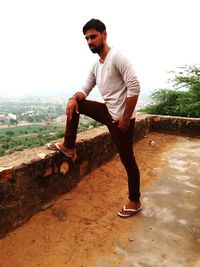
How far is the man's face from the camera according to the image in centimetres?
221


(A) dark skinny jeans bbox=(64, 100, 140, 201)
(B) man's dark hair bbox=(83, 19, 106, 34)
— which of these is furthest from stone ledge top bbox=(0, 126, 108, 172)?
(B) man's dark hair bbox=(83, 19, 106, 34)

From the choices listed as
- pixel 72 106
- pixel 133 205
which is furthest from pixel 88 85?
pixel 133 205

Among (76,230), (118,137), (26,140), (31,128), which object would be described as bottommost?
(31,128)

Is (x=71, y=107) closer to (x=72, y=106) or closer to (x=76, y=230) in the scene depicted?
(x=72, y=106)

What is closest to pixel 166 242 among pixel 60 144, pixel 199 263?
pixel 199 263

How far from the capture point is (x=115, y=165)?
364 cm

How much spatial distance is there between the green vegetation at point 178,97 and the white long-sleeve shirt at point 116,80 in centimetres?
391

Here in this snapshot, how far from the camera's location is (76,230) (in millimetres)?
2217

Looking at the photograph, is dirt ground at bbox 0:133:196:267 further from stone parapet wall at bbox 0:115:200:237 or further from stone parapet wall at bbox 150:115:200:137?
stone parapet wall at bbox 150:115:200:137

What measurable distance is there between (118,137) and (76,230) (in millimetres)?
831

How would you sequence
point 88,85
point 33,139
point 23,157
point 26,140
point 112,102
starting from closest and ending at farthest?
point 112,102 → point 23,157 → point 88,85 → point 26,140 → point 33,139

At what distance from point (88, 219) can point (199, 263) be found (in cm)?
94

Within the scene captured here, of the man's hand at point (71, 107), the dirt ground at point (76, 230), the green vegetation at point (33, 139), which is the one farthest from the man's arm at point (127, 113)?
the green vegetation at point (33, 139)

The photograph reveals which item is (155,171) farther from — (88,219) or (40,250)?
(40,250)
